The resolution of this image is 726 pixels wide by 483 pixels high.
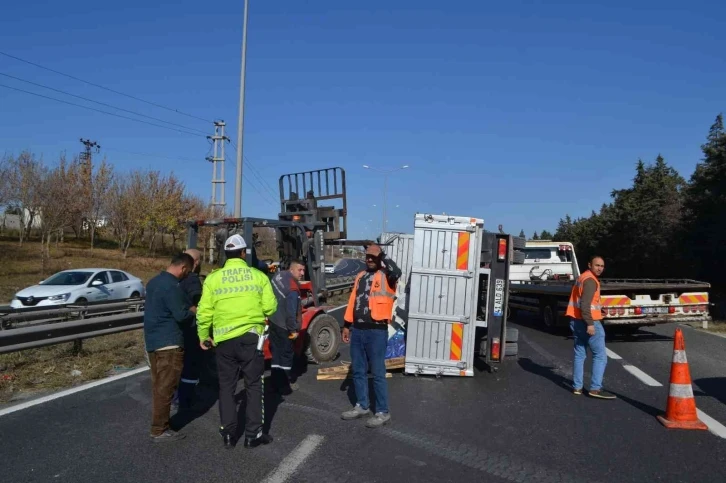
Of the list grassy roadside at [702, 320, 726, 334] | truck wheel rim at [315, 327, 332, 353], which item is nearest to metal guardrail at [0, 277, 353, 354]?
truck wheel rim at [315, 327, 332, 353]

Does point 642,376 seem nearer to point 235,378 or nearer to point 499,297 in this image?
point 499,297

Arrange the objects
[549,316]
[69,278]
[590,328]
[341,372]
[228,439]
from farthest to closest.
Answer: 1. [69,278]
2. [549,316]
3. [341,372]
4. [590,328]
5. [228,439]

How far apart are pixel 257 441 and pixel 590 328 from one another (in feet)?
14.4

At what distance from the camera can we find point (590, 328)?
291 inches

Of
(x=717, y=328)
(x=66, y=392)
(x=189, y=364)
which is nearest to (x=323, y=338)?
(x=189, y=364)

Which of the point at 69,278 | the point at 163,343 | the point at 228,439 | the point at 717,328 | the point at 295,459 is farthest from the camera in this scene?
the point at 69,278

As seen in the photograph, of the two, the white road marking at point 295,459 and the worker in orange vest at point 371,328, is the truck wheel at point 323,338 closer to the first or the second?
the worker in orange vest at point 371,328

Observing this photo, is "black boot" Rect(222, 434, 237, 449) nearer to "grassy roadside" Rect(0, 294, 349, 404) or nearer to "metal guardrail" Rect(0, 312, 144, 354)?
"grassy roadside" Rect(0, 294, 349, 404)

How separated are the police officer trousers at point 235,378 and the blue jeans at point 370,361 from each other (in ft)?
4.46

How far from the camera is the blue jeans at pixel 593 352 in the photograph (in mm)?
7395

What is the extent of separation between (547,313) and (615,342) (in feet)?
6.81

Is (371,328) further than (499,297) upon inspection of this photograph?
No

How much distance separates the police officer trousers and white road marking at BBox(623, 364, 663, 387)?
5.81 metres

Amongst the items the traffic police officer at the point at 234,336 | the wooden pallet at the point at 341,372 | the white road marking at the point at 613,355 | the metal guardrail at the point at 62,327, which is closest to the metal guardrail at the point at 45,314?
the metal guardrail at the point at 62,327
